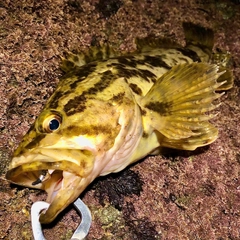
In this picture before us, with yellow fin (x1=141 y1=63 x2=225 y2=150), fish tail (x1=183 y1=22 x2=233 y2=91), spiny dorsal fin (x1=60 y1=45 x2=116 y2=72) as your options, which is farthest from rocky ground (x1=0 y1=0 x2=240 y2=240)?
yellow fin (x1=141 y1=63 x2=225 y2=150)

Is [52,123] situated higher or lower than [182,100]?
lower

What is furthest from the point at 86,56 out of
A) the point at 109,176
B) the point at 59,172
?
the point at 59,172

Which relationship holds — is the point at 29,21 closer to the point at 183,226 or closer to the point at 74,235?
the point at 74,235

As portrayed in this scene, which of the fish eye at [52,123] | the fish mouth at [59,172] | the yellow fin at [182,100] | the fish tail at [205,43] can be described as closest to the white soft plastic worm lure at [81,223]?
the fish mouth at [59,172]

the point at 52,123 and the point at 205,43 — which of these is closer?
the point at 52,123

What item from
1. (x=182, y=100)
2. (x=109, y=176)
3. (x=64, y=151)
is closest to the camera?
(x=64, y=151)

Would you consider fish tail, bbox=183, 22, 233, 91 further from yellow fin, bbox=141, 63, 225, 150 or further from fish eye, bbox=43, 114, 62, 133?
fish eye, bbox=43, 114, 62, 133

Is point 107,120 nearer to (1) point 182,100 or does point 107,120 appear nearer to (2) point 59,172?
(2) point 59,172

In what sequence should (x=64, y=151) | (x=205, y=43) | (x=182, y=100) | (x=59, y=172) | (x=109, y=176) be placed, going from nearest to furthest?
(x=64, y=151)
(x=59, y=172)
(x=182, y=100)
(x=109, y=176)
(x=205, y=43)
